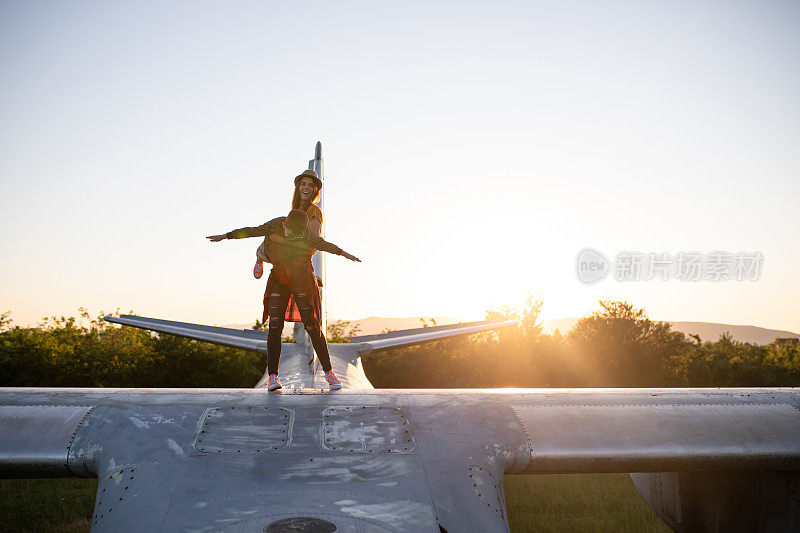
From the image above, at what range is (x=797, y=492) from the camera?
658 cm

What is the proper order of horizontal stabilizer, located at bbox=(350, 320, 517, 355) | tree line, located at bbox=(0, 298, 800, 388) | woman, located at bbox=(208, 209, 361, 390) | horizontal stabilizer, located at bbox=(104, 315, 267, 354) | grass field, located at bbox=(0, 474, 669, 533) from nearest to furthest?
woman, located at bbox=(208, 209, 361, 390) → horizontal stabilizer, located at bbox=(104, 315, 267, 354) → horizontal stabilizer, located at bbox=(350, 320, 517, 355) → grass field, located at bbox=(0, 474, 669, 533) → tree line, located at bbox=(0, 298, 800, 388)

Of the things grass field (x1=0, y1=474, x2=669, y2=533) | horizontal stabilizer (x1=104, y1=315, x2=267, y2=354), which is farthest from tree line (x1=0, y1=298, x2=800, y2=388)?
horizontal stabilizer (x1=104, y1=315, x2=267, y2=354)

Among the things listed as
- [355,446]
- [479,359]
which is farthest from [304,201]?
[479,359]

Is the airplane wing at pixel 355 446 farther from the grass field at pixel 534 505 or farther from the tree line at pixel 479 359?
the tree line at pixel 479 359

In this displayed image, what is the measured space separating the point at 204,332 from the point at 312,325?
6165 millimetres

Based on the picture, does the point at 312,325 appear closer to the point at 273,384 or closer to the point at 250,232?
the point at 273,384

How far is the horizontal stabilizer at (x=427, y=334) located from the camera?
40.8 feet

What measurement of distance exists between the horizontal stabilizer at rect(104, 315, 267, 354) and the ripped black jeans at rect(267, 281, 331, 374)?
5.14 m

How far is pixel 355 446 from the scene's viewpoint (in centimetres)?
520

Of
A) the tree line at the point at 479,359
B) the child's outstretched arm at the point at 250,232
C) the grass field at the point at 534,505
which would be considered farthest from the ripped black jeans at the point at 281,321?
the tree line at the point at 479,359

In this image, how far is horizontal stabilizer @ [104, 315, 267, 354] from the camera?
1122 centimetres

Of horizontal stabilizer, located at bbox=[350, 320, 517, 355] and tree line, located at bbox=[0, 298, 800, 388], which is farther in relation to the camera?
tree line, located at bbox=[0, 298, 800, 388]

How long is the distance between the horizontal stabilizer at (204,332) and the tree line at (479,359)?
19656 mm

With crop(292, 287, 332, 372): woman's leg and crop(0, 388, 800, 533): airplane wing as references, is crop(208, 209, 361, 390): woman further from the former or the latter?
crop(0, 388, 800, 533): airplane wing
